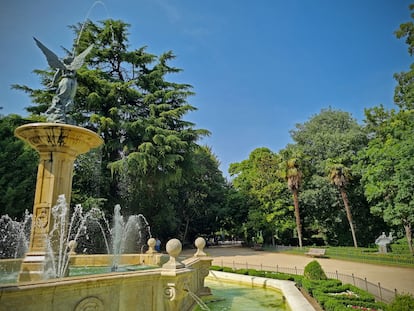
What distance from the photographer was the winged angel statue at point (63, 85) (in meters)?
7.90

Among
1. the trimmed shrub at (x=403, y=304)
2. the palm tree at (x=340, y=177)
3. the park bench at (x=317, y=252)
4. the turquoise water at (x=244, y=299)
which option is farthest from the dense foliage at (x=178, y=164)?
the trimmed shrub at (x=403, y=304)

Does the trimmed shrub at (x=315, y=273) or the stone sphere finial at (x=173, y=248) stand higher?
the stone sphere finial at (x=173, y=248)

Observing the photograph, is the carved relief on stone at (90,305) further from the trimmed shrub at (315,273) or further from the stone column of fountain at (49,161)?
the trimmed shrub at (315,273)

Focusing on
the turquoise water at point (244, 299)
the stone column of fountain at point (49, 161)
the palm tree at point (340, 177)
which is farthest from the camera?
the palm tree at point (340, 177)

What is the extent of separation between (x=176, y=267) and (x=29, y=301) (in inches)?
103

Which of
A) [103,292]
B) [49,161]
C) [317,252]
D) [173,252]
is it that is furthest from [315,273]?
[317,252]

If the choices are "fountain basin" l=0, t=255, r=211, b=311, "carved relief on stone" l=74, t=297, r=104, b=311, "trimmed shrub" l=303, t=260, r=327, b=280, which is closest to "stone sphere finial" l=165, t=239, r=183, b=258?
"fountain basin" l=0, t=255, r=211, b=311

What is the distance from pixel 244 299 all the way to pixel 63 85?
8449mm

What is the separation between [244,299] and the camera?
9.58m

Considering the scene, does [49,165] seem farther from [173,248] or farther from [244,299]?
[244,299]

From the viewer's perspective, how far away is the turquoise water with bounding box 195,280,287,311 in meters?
8.34

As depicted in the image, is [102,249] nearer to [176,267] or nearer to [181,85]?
[181,85]

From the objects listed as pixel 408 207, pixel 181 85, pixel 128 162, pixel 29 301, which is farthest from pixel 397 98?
pixel 29 301

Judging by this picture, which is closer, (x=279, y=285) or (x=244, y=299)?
(x=244, y=299)
